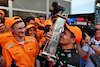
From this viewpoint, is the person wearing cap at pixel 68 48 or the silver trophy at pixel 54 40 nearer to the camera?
the silver trophy at pixel 54 40

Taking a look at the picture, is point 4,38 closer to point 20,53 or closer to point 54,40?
point 20,53

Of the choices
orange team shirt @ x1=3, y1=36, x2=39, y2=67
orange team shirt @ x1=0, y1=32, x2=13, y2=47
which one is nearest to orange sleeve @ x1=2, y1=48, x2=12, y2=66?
orange team shirt @ x1=3, y1=36, x2=39, y2=67

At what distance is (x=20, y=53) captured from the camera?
1.75 meters

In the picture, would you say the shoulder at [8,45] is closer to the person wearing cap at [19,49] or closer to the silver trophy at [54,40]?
the person wearing cap at [19,49]

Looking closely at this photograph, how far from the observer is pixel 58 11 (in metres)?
1.40

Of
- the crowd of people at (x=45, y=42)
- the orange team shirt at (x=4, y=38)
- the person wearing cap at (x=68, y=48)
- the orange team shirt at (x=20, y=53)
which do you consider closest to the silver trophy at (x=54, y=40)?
the crowd of people at (x=45, y=42)

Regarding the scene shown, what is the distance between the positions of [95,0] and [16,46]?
4095 mm

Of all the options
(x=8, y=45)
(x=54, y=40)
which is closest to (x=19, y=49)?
(x=8, y=45)

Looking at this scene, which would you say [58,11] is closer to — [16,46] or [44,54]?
[44,54]

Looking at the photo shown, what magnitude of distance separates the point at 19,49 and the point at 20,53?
0.08 meters

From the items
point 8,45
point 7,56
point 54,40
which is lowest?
point 7,56

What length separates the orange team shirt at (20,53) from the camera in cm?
171

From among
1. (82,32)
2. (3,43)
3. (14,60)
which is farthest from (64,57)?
(3,43)

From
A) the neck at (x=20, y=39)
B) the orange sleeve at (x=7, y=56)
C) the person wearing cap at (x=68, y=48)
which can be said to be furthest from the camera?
the neck at (x=20, y=39)
